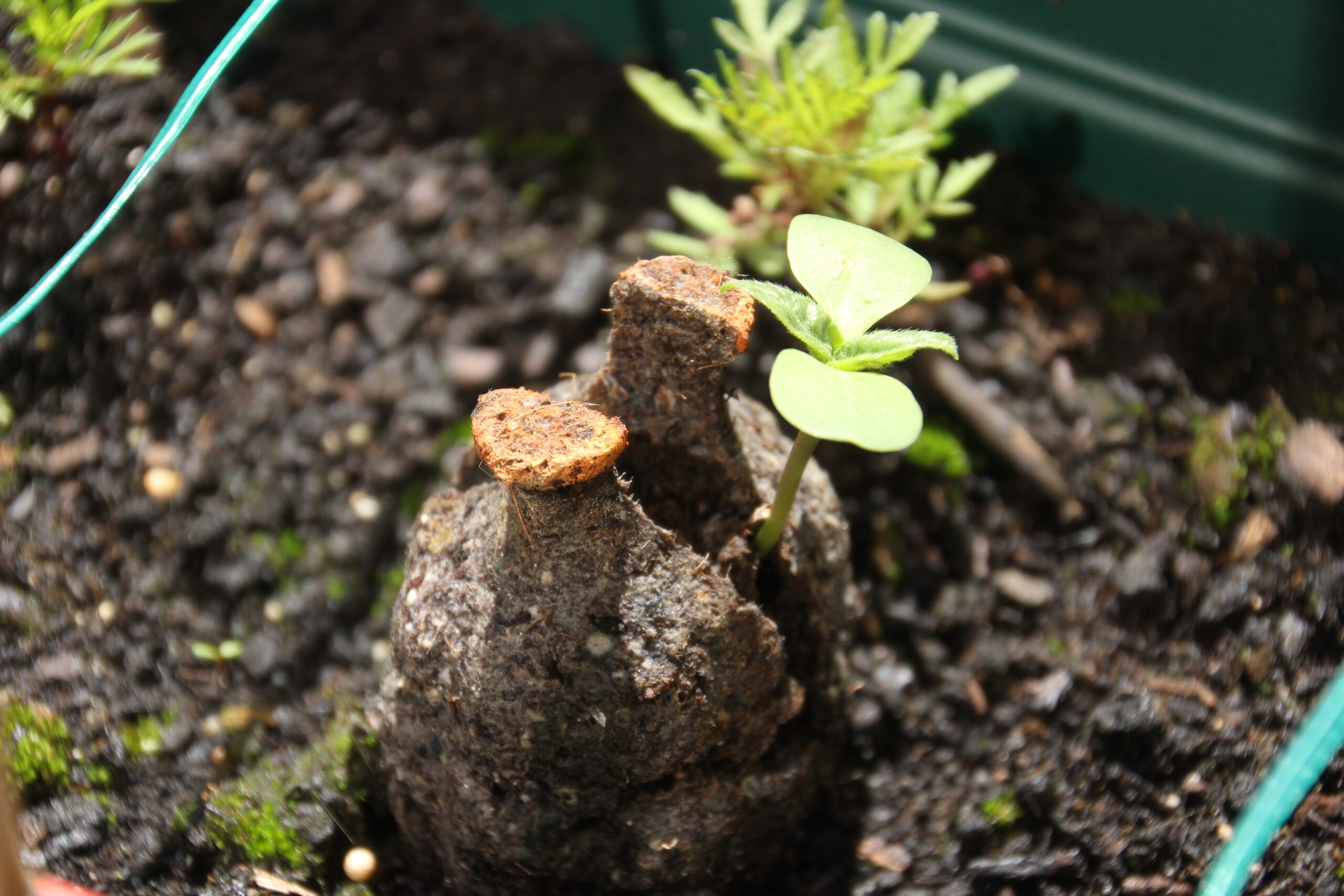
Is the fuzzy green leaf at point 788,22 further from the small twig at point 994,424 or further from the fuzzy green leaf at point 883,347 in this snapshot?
the fuzzy green leaf at point 883,347

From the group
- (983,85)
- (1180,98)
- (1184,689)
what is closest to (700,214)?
(983,85)

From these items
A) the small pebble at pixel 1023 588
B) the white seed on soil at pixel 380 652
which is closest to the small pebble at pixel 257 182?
the white seed on soil at pixel 380 652

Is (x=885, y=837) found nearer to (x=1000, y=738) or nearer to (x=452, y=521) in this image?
(x=1000, y=738)

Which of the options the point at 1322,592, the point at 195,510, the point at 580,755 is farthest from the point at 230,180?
the point at 1322,592

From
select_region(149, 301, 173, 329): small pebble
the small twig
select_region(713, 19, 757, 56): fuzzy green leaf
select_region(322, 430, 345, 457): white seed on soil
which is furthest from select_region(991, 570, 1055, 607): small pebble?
select_region(149, 301, 173, 329): small pebble

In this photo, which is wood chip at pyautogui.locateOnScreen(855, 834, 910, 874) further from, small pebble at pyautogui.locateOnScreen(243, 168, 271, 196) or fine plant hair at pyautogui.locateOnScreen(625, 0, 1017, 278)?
small pebble at pyautogui.locateOnScreen(243, 168, 271, 196)

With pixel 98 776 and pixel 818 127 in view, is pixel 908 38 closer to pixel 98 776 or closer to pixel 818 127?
pixel 818 127
